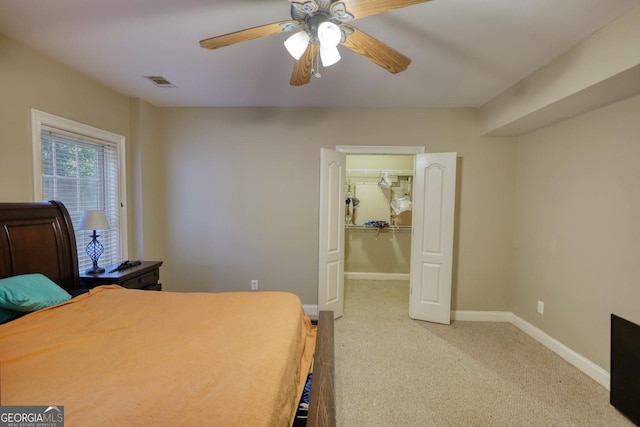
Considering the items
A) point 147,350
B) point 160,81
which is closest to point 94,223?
point 160,81

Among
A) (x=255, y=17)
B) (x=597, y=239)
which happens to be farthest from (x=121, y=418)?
(x=597, y=239)

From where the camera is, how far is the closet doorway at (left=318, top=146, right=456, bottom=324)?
117 inches

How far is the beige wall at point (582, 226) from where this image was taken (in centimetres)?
193

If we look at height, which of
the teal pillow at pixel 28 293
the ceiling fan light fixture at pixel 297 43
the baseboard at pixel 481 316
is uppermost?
the ceiling fan light fixture at pixel 297 43

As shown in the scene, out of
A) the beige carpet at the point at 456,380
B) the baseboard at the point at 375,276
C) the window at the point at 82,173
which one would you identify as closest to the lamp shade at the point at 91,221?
the window at the point at 82,173

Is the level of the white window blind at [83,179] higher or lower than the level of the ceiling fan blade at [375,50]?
lower

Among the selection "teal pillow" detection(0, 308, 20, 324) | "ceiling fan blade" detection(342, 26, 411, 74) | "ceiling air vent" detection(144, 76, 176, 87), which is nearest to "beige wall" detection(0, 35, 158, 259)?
"ceiling air vent" detection(144, 76, 176, 87)

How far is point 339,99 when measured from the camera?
9.53ft

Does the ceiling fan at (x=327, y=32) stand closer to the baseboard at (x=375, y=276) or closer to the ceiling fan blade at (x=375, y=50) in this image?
the ceiling fan blade at (x=375, y=50)

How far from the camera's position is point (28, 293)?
1.51 meters

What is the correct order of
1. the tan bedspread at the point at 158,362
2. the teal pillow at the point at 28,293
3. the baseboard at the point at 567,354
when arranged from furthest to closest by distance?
1. the baseboard at the point at 567,354
2. the teal pillow at the point at 28,293
3. the tan bedspread at the point at 158,362

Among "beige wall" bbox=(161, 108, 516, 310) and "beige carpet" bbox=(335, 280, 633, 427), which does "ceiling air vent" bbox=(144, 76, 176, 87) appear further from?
"beige carpet" bbox=(335, 280, 633, 427)

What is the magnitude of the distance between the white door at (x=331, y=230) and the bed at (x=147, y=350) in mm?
1139

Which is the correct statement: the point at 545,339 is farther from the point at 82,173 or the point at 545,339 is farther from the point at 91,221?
the point at 82,173
